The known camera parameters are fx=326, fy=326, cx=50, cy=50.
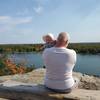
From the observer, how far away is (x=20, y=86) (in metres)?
4.98

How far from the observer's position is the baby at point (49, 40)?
4.86 metres

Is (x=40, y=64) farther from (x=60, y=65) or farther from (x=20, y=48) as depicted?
(x=20, y=48)

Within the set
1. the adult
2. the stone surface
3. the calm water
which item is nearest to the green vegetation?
the calm water

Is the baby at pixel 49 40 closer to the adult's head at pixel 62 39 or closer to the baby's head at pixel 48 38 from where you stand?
the baby's head at pixel 48 38

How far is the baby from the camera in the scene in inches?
191

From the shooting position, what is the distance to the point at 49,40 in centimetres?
491

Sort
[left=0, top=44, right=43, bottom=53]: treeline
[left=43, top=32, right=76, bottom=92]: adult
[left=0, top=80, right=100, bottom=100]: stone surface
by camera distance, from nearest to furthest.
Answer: [left=0, top=80, right=100, bottom=100]: stone surface, [left=43, top=32, right=76, bottom=92]: adult, [left=0, top=44, right=43, bottom=53]: treeline

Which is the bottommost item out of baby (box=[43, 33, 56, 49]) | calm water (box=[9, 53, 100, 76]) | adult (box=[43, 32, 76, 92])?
calm water (box=[9, 53, 100, 76])

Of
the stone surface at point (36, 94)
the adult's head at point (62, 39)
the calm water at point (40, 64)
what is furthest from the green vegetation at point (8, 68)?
the adult's head at point (62, 39)

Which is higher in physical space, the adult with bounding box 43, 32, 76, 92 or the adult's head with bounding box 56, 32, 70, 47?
the adult's head with bounding box 56, 32, 70, 47

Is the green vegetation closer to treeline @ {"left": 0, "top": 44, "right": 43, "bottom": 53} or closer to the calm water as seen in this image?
the calm water

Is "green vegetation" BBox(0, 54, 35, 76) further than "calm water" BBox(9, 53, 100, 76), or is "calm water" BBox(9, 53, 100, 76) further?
"calm water" BBox(9, 53, 100, 76)

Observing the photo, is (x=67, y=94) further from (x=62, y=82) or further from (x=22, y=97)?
(x=22, y=97)

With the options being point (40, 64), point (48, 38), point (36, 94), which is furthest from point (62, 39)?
point (40, 64)
